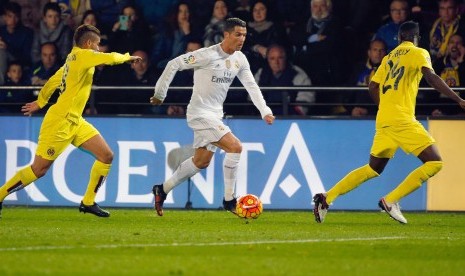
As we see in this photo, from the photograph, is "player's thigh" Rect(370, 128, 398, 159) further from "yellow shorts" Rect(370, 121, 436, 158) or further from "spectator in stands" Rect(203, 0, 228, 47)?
"spectator in stands" Rect(203, 0, 228, 47)

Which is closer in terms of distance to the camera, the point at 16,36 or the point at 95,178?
the point at 95,178

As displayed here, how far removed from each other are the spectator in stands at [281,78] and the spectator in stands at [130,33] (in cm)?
204

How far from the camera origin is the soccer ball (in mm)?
13906

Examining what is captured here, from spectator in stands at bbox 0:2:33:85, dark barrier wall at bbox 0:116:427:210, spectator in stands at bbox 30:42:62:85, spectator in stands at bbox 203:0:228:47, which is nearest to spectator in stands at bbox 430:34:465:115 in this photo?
dark barrier wall at bbox 0:116:427:210

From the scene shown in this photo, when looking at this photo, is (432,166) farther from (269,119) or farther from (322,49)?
(322,49)

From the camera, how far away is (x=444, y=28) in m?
17.2

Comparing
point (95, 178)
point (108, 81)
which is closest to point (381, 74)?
point (95, 178)

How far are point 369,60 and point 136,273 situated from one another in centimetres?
936

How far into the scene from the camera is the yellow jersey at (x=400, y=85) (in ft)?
43.3

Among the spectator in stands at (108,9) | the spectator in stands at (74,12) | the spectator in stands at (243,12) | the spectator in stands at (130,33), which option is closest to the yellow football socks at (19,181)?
the spectator in stands at (130,33)

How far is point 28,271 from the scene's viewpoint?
856 centimetres

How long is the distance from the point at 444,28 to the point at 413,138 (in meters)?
4.42

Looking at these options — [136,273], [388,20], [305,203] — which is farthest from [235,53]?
[136,273]

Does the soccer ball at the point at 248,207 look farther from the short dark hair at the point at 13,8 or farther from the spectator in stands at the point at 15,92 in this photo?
the short dark hair at the point at 13,8
